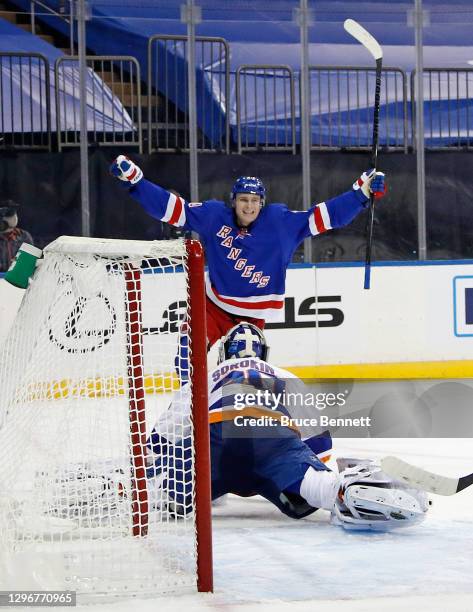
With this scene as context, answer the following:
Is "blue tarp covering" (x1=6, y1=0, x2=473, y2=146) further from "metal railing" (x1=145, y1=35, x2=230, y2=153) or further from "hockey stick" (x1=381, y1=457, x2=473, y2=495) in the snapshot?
"hockey stick" (x1=381, y1=457, x2=473, y2=495)

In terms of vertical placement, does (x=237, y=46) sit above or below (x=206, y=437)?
above

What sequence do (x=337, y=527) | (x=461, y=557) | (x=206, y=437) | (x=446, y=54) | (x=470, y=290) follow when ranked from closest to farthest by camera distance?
1. (x=206, y=437)
2. (x=461, y=557)
3. (x=337, y=527)
4. (x=470, y=290)
5. (x=446, y=54)

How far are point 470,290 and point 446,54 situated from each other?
1.49 m

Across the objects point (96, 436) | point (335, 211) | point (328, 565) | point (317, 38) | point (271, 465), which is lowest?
point (328, 565)

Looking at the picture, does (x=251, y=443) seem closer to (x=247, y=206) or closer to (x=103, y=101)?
(x=247, y=206)

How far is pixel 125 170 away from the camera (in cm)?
411

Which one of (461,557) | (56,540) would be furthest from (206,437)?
(461,557)

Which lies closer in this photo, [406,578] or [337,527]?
[406,578]

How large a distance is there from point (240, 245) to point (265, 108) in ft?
8.11

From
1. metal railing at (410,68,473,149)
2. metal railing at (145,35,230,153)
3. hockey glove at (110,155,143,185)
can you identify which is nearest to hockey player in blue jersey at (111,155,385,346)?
hockey glove at (110,155,143,185)

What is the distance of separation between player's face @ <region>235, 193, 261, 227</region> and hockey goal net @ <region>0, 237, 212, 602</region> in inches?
52.8

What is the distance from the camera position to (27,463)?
244 cm

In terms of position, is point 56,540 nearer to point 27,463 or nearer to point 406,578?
point 27,463

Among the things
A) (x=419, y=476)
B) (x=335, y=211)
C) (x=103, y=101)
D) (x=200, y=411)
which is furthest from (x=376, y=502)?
(x=103, y=101)
